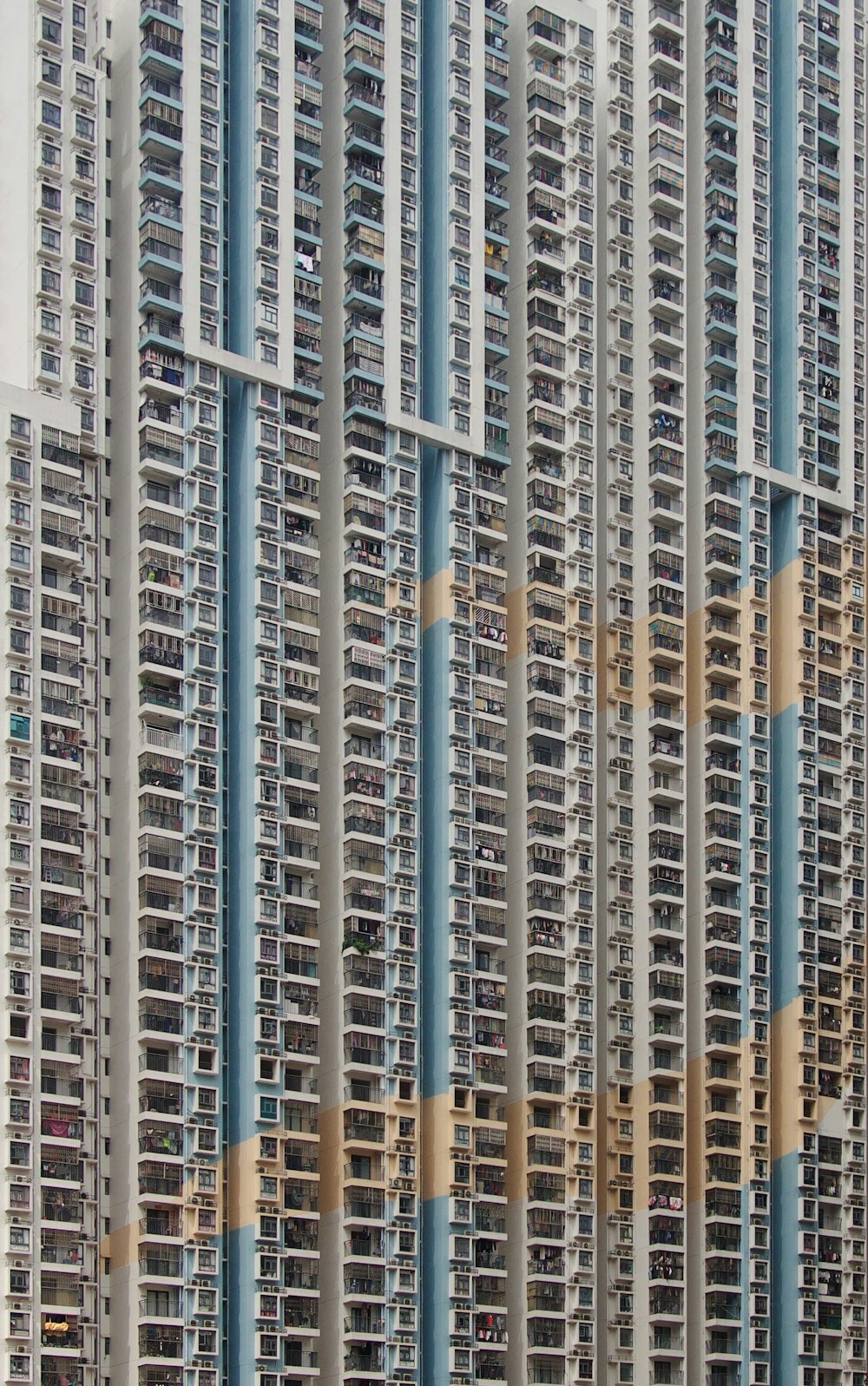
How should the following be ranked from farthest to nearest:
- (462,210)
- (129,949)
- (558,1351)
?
(462,210)
(558,1351)
(129,949)

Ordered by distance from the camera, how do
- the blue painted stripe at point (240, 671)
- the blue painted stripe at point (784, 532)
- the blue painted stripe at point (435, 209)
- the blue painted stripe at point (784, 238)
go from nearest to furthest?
1. the blue painted stripe at point (240, 671)
2. the blue painted stripe at point (435, 209)
3. the blue painted stripe at point (784, 532)
4. the blue painted stripe at point (784, 238)

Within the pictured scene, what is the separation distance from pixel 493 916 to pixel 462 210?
2916 centimetres

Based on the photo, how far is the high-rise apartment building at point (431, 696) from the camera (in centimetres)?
10425

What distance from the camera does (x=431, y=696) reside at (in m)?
115

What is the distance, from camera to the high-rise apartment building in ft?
342

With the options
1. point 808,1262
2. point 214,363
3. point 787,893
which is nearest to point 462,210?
point 214,363

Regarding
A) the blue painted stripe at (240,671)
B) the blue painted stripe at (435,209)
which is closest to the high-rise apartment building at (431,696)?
the blue painted stripe at (240,671)

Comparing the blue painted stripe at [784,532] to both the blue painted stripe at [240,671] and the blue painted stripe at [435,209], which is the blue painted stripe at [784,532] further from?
the blue painted stripe at [240,671]

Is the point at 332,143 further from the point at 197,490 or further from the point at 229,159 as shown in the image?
the point at 197,490

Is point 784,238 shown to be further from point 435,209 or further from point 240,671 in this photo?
point 240,671

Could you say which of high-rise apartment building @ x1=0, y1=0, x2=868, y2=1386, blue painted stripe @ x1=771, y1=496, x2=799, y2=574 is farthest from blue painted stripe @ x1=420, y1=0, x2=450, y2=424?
blue painted stripe @ x1=771, y1=496, x2=799, y2=574

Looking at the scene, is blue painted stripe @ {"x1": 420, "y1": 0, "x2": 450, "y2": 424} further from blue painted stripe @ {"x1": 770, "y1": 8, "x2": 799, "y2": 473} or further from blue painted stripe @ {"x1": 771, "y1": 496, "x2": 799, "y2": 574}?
blue painted stripe @ {"x1": 771, "y1": 496, "x2": 799, "y2": 574}

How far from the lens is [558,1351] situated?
4390 inches

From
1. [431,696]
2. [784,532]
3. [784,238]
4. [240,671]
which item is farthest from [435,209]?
[240,671]
